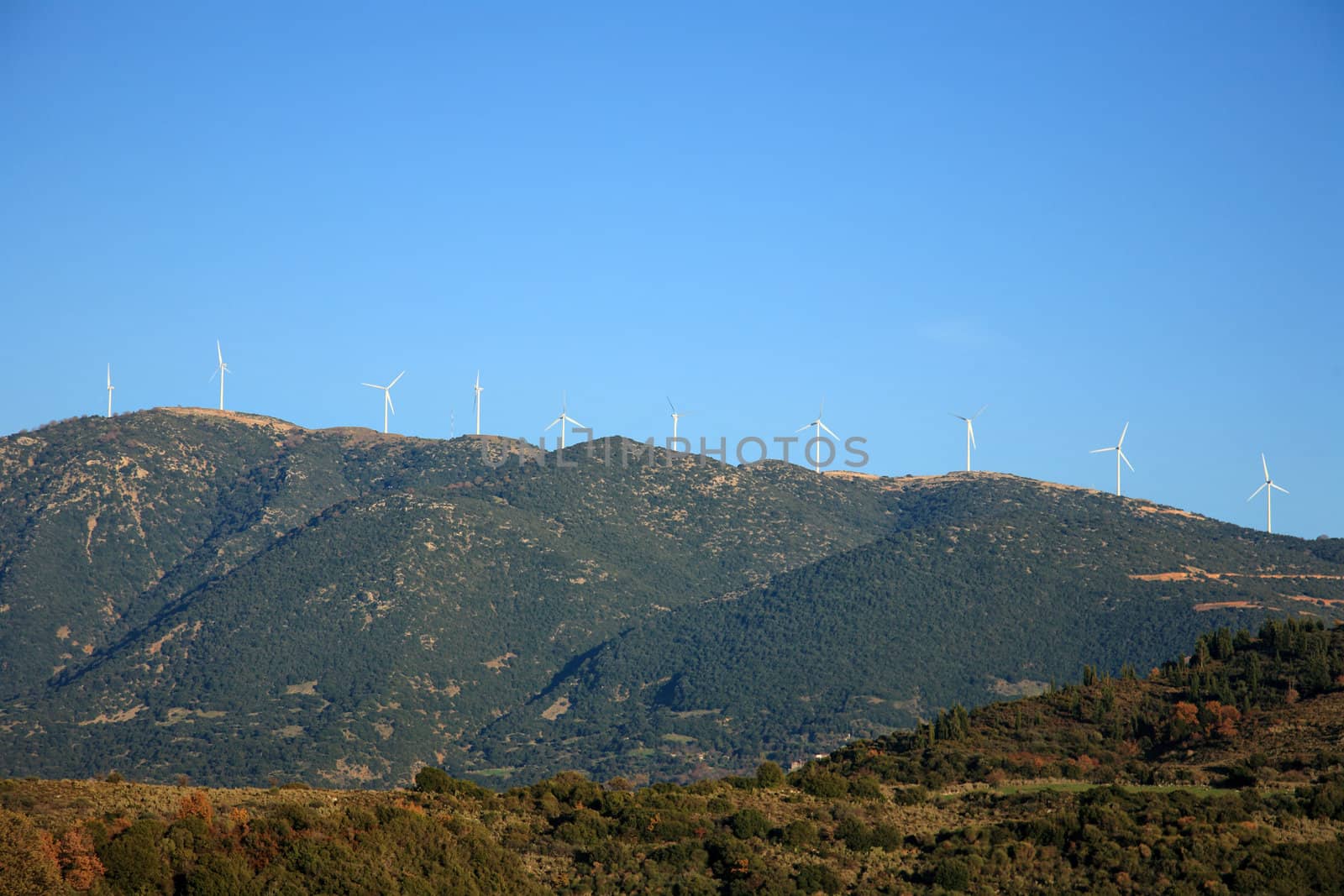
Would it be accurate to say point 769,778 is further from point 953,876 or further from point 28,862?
point 28,862

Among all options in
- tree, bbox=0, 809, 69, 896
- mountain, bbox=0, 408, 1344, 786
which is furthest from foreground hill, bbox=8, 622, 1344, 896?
mountain, bbox=0, 408, 1344, 786

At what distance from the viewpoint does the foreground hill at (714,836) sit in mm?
40219

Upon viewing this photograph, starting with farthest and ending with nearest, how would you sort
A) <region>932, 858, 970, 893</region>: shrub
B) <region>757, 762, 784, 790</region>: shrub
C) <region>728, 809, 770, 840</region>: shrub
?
<region>757, 762, 784, 790</region>: shrub, <region>728, 809, 770, 840</region>: shrub, <region>932, 858, 970, 893</region>: shrub

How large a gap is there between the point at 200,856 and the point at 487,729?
459 feet

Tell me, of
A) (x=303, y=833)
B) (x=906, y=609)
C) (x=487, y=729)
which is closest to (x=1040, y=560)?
(x=906, y=609)

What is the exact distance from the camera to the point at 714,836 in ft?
158

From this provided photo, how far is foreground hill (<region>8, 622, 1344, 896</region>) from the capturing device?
40219 mm

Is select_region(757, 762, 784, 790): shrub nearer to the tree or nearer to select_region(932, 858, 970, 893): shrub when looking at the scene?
select_region(932, 858, 970, 893): shrub

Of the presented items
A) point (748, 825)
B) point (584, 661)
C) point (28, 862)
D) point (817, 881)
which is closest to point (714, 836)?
point (748, 825)

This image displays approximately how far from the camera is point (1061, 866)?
4509cm

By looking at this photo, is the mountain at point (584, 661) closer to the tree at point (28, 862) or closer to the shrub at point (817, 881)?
the shrub at point (817, 881)

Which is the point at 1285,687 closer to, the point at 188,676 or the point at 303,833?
the point at 303,833

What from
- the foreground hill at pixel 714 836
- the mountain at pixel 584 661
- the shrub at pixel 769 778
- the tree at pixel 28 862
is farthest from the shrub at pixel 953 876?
the mountain at pixel 584 661

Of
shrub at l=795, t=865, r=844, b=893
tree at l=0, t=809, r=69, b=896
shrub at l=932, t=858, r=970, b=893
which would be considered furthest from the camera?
shrub at l=795, t=865, r=844, b=893
